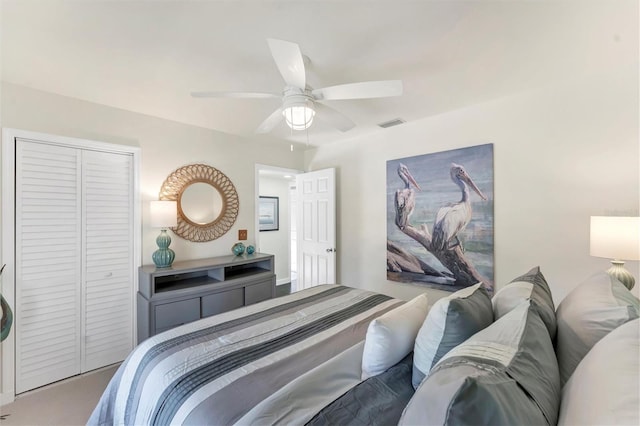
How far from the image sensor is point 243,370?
3.78 feet

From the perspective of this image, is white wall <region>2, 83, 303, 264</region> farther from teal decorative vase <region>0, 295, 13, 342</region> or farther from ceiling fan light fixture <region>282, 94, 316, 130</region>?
ceiling fan light fixture <region>282, 94, 316, 130</region>

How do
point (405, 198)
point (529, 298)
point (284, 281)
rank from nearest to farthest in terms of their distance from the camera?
point (529, 298), point (405, 198), point (284, 281)

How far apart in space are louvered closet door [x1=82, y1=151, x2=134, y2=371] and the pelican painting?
2.83 meters

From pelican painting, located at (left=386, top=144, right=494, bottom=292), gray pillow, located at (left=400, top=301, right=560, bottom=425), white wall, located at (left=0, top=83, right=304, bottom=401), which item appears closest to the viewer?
gray pillow, located at (left=400, top=301, right=560, bottom=425)

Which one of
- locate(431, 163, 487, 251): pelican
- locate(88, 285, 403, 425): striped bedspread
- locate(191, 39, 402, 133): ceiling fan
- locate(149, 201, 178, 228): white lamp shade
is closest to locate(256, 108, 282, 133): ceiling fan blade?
locate(191, 39, 402, 133): ceiling fan

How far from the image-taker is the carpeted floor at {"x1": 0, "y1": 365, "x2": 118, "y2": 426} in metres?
1.83

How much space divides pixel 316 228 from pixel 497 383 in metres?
3.32

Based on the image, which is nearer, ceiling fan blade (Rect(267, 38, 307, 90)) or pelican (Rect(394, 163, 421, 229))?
ceiling fan blade (Rect(267, 38, 307, 90))

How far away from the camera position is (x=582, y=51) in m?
1.80

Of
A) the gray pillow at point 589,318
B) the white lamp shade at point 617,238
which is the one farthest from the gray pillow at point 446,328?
the white lamp shade at point 617,238

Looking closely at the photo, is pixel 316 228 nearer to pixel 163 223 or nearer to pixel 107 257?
pixel 163 223

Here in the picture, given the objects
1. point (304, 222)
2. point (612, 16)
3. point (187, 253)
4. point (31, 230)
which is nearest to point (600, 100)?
point (612, 16)

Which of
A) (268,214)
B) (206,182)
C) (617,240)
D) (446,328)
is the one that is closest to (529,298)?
(446,328)

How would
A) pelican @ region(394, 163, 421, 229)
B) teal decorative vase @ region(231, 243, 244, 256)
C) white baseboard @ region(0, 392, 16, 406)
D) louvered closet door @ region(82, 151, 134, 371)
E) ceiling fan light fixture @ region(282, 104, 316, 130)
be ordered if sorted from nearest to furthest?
ceiling fan light fixture @ region(282, 104, 316, 130)
white baseboard @ region(0, 392, 16, 406)
louvered closet door @ region(82, 151, 134, 371)
pelican @ region(394, 163, 421, 229)
teal decorative vase @ region(231, 243, 244, 256)
